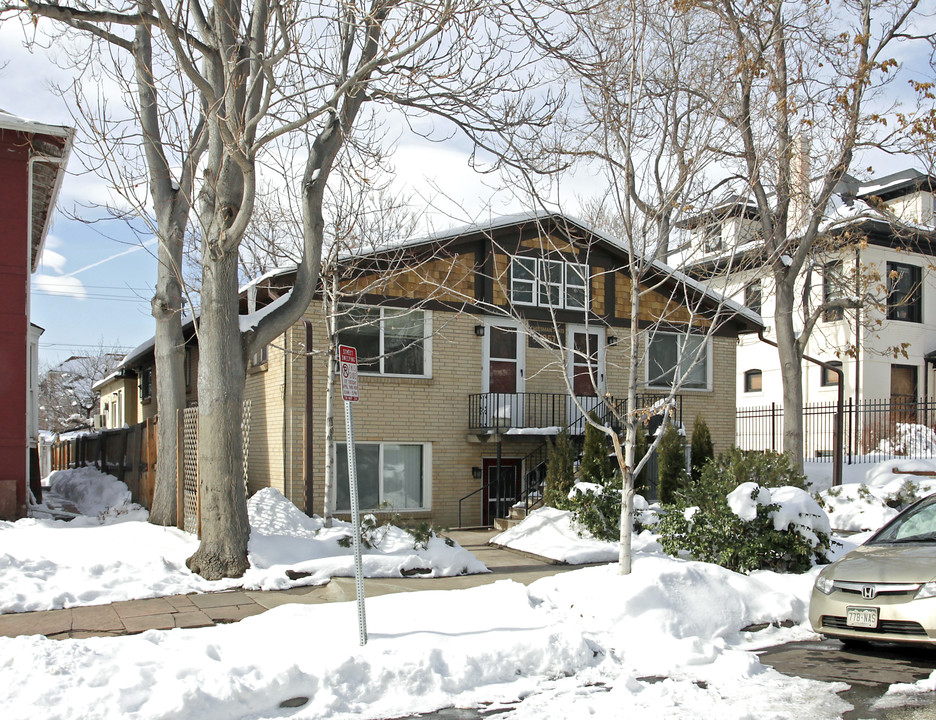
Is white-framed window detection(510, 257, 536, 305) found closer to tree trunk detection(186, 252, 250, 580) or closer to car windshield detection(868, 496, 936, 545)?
tree trunk detection(186, 252, 250, 580)

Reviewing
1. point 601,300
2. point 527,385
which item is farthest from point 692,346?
point 527,385

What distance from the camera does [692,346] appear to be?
19688 millimetres

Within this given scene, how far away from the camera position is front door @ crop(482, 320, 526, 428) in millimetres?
16766

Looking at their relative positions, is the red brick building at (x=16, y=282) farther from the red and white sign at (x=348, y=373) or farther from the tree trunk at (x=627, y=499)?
the tree trunk at (x=627, y=499)

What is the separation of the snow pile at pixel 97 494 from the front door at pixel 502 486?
264 inches

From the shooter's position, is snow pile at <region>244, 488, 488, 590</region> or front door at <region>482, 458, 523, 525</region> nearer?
snow pile at <region>244, 488, 488, 590</region>

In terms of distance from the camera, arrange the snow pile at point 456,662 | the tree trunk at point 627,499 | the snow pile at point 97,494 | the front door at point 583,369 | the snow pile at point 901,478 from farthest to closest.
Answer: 1. the front door at point 583,369
2. the snow pile at point 901,478
3. the snow pile at point 97,494
4. the tree trunk at point 627,499
5. the snow pile at point 456,662

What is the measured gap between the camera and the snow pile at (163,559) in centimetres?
870

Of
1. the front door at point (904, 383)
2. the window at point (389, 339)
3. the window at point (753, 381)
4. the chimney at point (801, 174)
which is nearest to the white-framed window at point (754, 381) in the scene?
the window at point (753, 381)

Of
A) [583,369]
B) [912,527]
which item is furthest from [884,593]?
[583,369]

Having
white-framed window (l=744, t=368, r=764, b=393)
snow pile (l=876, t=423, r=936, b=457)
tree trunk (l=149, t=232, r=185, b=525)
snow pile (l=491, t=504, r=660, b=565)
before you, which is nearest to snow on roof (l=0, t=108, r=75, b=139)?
tree trunk (l=149, t=232, r=185, b=525)

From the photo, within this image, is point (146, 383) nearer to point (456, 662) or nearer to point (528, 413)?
point (528, 413)

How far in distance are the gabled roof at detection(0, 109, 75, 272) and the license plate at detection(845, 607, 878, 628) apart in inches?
511

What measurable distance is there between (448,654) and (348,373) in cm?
245
